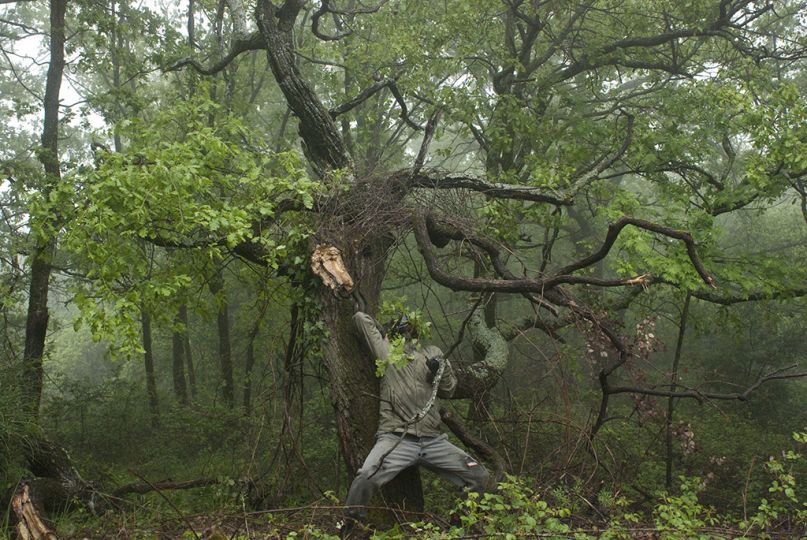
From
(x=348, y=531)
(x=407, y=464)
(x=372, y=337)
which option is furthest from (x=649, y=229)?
(x=348, y=531)

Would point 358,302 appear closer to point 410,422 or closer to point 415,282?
point 410,422

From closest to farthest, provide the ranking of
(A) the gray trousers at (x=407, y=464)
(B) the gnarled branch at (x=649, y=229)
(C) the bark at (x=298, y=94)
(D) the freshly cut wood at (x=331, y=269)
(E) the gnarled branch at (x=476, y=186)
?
1. (B) the gnarled branch at (x=649, y=229)
2. (A) the gray trousers at (x=407, y=464)
3. (D) the freshly cut wood at (x=331, y=269)
4. (E) the gnarled branch at (x=476, y=186)
5. (C) the bark at (x=298, y=94)

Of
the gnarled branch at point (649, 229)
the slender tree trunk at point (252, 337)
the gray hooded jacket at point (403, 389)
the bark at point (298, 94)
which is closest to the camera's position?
the gnarled branch at point (649, 229)

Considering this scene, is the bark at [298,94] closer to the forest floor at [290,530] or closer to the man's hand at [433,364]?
the man's hand at [433,364]

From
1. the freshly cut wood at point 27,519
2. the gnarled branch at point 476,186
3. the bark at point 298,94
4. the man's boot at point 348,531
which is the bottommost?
the man's boot at point 348,531

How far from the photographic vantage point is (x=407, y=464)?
511 cm

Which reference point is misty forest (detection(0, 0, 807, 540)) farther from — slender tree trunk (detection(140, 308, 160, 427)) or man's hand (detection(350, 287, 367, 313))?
slender tree trunk (detection(140, 308, 160, 427))

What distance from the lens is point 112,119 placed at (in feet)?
38.4

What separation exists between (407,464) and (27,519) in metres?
3.16

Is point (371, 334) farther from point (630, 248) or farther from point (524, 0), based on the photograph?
point (524, 0)

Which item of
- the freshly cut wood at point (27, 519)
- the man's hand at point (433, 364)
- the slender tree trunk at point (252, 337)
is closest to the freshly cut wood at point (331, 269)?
the slender tree trunk at point (252, 337)

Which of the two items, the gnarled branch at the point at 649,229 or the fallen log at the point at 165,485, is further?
the fallen log at the point at 165,485

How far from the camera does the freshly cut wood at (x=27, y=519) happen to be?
4988mm

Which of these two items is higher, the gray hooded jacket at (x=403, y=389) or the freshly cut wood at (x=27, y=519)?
the gray hooded jacket at (x=403, y=389)
